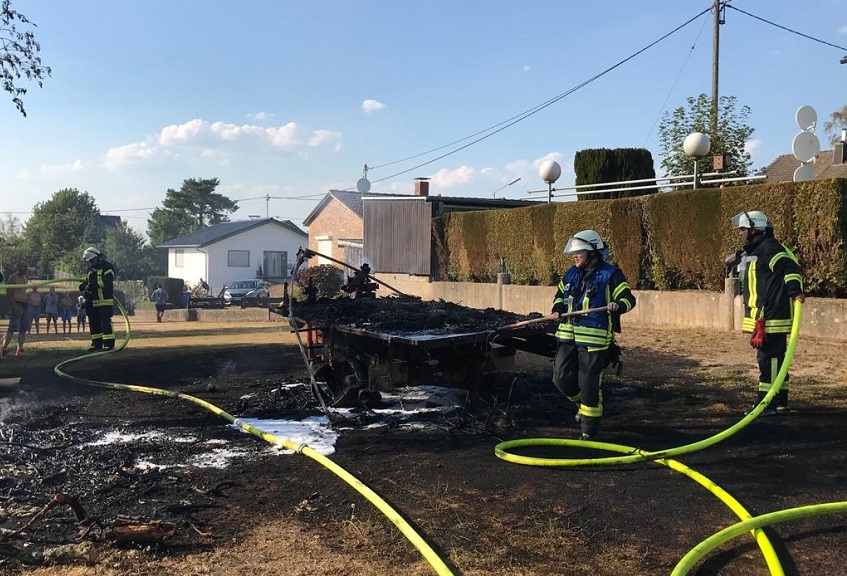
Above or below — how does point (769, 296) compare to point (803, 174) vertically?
below

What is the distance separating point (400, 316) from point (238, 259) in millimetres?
43599

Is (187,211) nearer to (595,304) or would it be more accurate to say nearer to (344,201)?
(344,201)

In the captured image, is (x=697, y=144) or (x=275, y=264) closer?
(x=697, y=144)

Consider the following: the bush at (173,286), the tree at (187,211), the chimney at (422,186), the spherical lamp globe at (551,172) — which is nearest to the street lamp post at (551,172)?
the spherical lamp globe at (551,172)

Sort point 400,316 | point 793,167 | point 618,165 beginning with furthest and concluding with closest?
point 793,167 < point 618,165 < point 400,316

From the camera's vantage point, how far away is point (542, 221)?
54.4 feet

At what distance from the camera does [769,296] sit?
6301 mm

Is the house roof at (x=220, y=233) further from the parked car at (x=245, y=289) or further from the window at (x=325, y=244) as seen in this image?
the window at (x=325, y=244)

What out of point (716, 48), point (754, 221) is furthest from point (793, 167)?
point (754, 221)

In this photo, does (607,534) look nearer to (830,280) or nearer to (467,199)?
(830,280)

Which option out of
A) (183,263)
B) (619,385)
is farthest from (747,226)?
(183,263)

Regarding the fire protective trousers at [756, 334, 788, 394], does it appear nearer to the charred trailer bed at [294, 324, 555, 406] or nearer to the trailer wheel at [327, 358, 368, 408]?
the charred trailer bed at [294, 324, 555, 406]

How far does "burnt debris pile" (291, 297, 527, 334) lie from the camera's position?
6.54 metres

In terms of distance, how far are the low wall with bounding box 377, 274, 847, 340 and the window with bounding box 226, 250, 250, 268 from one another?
3007 cm
